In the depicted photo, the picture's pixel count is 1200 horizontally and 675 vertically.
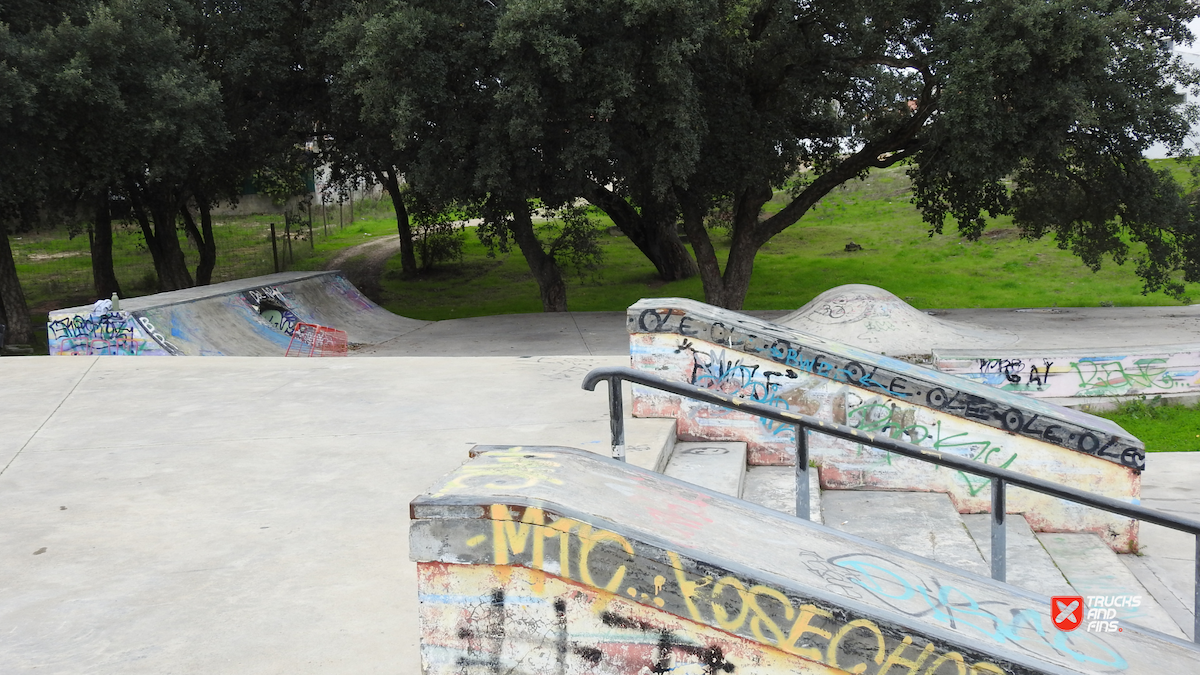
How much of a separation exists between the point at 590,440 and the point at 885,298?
422 inches

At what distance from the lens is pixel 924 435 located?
5.84 meters

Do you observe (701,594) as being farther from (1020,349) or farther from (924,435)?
(1020,349)

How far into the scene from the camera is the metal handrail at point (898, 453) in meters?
3.55

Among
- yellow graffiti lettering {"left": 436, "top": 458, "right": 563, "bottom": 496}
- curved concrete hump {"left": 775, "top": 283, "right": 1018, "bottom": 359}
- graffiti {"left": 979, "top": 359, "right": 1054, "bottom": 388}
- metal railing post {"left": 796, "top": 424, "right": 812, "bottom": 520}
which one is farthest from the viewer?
curved concrete hump {"left": 775, "top": 283, "right": 1018, "bottom": 359}

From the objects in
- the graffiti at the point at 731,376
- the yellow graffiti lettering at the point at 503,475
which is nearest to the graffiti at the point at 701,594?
the yellow graffiti lettering at the point at 503,475

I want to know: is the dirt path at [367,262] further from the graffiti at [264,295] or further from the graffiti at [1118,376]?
the graffiti at [1118,376]

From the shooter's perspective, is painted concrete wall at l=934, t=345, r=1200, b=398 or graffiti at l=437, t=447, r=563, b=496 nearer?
graffiti at l=437, t=447, r=563, b=496

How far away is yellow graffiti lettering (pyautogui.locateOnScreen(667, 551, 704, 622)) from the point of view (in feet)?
8.57

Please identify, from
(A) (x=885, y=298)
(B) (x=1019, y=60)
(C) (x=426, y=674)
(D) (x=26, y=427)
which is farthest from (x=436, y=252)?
(C) (x=426, y=674)

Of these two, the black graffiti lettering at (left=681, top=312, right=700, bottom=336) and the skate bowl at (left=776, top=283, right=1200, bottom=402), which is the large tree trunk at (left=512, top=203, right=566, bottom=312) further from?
the black graffiti lettering at (left=681, top=312, right=700, bottom=336)

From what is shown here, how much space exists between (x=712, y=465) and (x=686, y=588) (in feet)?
8.67

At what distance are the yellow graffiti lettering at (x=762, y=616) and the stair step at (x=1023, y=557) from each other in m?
2.38

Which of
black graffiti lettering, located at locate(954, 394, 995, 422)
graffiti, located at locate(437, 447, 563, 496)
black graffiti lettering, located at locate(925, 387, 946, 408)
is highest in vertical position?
graffiti, located at locate(437, 447, 563, 496)

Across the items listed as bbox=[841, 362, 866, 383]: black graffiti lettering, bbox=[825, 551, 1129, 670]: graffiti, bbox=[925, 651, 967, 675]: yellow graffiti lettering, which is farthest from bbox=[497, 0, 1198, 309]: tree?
bbox=[925, 651, 967, 675]: yellow graffiti lettering
